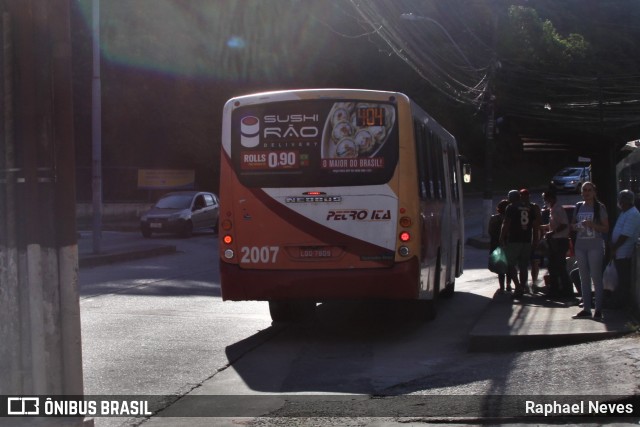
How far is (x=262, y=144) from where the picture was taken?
1061 centimetres

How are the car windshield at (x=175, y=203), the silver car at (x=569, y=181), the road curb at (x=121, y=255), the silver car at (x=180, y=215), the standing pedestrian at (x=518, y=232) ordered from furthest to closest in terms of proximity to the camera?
the silver car at (x=569, y=181) → the car windshield at (x=175, y=203) → the silver car at (x=180, y=215) → the road curb at (x=121, y=255) → the standing pedestrian at (x=518, y=232)

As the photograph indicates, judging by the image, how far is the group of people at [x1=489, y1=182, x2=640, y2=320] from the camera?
33.5ft

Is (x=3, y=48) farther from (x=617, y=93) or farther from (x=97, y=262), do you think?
(x=617, y=93)

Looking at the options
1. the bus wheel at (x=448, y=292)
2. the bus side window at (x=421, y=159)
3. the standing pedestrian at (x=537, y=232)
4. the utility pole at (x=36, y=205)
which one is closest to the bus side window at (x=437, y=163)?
the bus side window at (x=421, y=159)

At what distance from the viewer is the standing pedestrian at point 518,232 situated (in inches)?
567

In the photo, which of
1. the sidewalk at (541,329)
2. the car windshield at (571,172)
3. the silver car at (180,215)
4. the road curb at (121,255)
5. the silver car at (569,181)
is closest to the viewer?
the sidewalk at (541,329)

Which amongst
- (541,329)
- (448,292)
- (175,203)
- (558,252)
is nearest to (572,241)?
(558,252)

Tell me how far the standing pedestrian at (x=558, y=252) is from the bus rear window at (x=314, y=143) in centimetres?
446

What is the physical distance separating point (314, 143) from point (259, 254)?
58.6 inches

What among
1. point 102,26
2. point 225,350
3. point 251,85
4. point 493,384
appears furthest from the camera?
point 251,85

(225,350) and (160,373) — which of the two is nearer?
(160,373)

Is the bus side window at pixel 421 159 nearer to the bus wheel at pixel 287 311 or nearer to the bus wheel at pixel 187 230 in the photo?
the bus wheel at pixel 287 311

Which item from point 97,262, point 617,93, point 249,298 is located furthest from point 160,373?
point 617,93

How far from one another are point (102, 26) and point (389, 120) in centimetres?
3168
